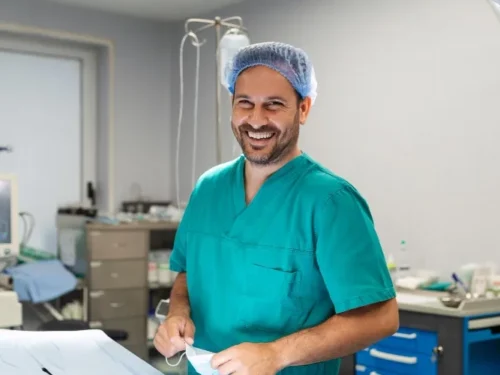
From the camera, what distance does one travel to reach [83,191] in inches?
162

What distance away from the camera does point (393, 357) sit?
7.64ft

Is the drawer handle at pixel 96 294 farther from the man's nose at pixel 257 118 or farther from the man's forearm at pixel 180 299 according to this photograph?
the man's nose at pixel 257 118

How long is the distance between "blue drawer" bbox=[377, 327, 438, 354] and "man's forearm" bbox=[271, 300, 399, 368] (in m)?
1.22

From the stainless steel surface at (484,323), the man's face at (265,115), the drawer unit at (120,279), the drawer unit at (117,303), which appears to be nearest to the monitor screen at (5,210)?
the drawer unit at (120,279)

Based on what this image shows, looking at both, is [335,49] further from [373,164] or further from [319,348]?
[319,348]

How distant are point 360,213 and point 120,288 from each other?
2623mm

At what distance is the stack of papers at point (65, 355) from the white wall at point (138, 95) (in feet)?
9.08

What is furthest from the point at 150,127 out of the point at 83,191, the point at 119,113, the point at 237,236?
the point at 237,236

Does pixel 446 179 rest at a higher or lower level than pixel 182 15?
lower

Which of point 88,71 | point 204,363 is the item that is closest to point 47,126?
point 88,71

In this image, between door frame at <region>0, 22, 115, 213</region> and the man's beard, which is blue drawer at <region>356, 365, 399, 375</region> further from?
door frame at <region>0, 22, 115, 213</region>

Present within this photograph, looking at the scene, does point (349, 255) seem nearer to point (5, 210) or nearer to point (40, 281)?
point (5, 210)

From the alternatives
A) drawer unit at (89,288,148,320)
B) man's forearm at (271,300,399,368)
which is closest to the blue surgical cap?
man's forearm at (271,300,399,368)

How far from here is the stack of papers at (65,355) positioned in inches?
48.6
